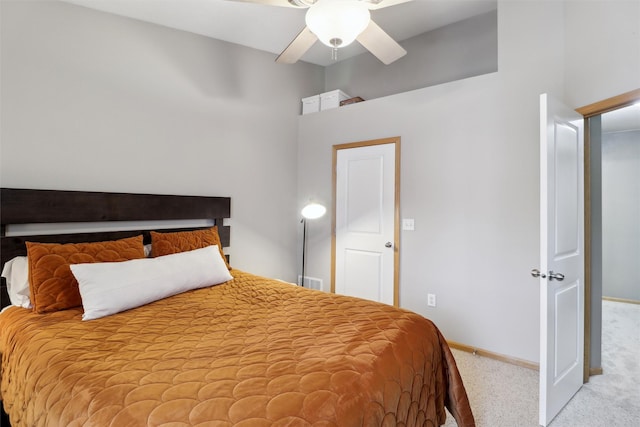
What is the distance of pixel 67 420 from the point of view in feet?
3.37

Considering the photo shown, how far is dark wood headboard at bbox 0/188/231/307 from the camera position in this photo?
2078 mm

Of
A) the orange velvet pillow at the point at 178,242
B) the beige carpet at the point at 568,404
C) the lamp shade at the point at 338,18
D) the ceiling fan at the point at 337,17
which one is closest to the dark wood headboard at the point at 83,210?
the orange velvet pillow at the point at 178,242

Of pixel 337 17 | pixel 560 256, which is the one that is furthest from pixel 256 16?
pixel 560 256

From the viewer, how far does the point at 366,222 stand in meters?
3.41

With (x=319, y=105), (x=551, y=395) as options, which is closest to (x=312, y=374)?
(x=551, y=395)

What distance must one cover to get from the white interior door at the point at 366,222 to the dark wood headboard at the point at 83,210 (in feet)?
4.59

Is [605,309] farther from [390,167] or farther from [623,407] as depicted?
[390,167]

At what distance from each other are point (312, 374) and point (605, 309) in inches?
172

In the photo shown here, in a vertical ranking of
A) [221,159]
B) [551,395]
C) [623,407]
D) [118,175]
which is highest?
[221,159]

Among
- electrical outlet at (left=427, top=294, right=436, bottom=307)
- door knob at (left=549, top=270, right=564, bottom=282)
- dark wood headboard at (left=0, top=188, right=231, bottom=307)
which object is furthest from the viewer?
electrical outlet at (left=427, top=294, right=436, bottom=307)

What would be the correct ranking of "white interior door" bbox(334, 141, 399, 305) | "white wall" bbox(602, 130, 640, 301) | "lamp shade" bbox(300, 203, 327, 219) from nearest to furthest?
1. "white interior door" bbox(334, 141, 399, 305)
2. "lamp shade" bbox(300, 203, 327, 219)
3. "white wall" bbox(602, 130, 640, 301)

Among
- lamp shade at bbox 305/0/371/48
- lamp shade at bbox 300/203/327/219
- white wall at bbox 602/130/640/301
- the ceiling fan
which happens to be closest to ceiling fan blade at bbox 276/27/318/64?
the ceiling fan

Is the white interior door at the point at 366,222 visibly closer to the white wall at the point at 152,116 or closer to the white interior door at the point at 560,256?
the white wall at the point at 152,116

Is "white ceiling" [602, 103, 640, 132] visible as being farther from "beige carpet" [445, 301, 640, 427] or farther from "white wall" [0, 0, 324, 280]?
"white wall" [0, 0, 324, 280]
